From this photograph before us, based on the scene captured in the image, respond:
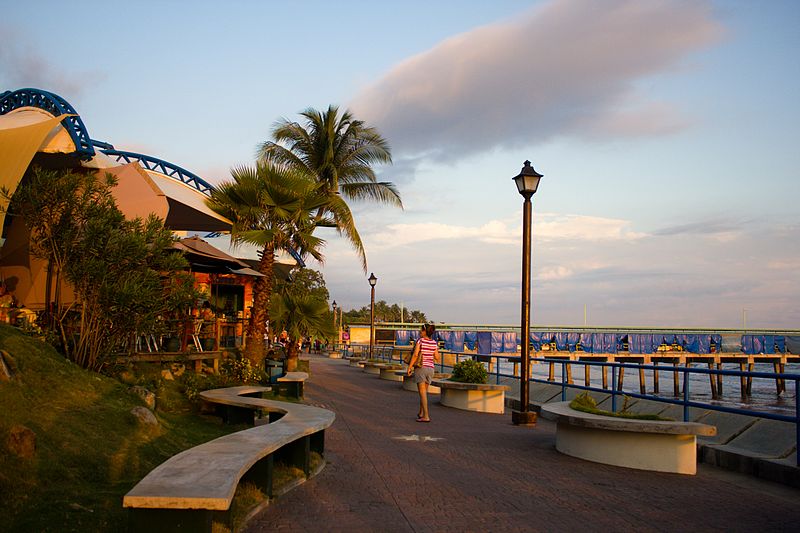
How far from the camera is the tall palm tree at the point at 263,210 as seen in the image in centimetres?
1606

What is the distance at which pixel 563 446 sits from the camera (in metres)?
8.95

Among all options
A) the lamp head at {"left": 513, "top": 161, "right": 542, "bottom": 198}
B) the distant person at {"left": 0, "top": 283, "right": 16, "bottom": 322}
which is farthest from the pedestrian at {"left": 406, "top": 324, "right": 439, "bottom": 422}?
the distant person at {"left": 0, "top": 283, "right": 16, "bottom": 322}

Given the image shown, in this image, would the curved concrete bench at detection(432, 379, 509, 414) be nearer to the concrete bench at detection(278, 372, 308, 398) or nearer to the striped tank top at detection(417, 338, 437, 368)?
the striped tank top at detection(417, 338, 437, 368)

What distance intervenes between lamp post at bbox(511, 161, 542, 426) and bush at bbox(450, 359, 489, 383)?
2298 millimetres

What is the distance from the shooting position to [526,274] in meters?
12.7

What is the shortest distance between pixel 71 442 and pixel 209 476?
2756 mm

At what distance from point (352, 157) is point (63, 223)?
18.8 metres

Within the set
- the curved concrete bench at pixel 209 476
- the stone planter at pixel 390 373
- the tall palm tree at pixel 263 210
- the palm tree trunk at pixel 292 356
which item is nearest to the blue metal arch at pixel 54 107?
the tall palm tree at pixel 263 210

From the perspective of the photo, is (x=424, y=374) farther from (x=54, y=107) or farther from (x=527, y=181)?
(x=54, y=107)

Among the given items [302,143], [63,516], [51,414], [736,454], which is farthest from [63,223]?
[302,143]

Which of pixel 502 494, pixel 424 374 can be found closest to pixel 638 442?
pixel 502 494

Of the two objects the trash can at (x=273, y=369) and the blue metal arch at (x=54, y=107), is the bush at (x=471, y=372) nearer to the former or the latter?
the trash can at (x=273, y=369)

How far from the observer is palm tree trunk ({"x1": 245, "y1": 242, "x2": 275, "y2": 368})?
52.1 feet

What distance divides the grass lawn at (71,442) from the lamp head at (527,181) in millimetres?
6813
